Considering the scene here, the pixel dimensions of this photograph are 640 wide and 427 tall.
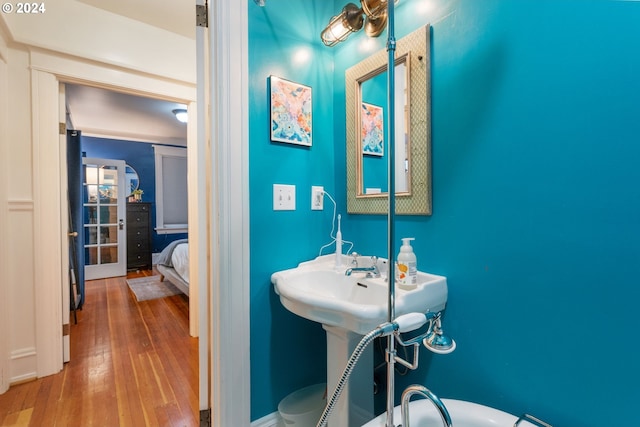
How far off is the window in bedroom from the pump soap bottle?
5.36 metres

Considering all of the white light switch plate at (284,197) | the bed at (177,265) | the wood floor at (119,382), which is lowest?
the wood floor at (119,382)

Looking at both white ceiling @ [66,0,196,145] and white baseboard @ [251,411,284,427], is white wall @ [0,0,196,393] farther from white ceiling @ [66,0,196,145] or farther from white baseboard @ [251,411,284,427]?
white baseboard @ [251,411,284,427]

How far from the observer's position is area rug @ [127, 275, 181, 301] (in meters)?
3.52

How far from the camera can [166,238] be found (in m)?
5.35

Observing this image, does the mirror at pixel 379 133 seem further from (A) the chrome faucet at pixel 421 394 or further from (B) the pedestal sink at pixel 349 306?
(A) the chrome faucet at pixel 421 394

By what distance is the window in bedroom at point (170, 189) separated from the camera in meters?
5.22

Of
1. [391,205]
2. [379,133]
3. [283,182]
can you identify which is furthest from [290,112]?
[391,205]

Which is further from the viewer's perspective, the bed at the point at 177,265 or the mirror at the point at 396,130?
the bed at the point at 177,265

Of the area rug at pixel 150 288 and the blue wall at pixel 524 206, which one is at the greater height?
the blue wall at pixel 524 206

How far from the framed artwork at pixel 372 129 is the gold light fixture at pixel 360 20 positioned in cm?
32

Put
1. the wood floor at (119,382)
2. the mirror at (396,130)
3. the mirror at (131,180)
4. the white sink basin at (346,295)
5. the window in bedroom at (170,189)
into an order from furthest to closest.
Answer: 1. the window in bedroom at (170,189)
2. the mirror at (131,180)
3. the wood floor at (119,382)
4. the mirror at (396,130)
5. the white sink basin at (346,295)

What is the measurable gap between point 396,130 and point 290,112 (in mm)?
506

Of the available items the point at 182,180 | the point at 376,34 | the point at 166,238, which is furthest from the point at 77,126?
the point at 376,34

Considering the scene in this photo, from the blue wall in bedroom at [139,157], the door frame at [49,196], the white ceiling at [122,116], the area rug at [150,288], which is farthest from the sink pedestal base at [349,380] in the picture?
the blue wall in bedroom at [139,157]
